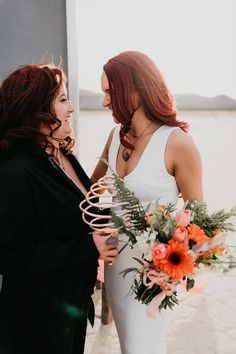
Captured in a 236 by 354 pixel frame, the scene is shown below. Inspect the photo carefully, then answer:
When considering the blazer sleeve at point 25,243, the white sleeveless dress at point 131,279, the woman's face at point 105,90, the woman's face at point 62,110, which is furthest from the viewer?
the woman's face at point 105,90

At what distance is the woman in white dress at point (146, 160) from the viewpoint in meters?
1.72

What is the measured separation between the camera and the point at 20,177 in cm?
142

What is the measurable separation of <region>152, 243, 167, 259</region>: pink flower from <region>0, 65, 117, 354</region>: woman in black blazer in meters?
0.30

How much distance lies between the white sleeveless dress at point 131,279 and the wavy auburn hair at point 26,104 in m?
0.53

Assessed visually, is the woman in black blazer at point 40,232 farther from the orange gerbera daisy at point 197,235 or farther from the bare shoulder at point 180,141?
the bare shoulder at point 180,141

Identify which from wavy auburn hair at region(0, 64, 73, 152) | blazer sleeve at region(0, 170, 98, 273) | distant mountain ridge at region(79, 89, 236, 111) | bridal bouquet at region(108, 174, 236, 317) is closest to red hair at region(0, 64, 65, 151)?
wavy auburn hair at region(0, 64, 73, 152)

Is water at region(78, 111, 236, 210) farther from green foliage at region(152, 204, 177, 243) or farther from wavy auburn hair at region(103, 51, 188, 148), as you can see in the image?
green foliage at region(152, 204, 177, 243)

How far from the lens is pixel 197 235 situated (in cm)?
117

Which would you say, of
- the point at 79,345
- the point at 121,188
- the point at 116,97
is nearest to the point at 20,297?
the point at 79,345

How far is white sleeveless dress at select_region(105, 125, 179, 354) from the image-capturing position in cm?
Result: 170

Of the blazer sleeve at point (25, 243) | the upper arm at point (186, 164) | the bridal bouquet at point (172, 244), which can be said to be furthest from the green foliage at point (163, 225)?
the upper arm at point (186, 164)

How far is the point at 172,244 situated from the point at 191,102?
26.5 m

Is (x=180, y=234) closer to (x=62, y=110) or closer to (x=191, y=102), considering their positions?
(x=62, y=110)

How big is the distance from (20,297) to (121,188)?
2.42 ft
